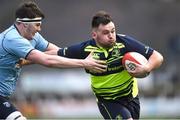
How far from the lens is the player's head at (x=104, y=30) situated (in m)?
10.4

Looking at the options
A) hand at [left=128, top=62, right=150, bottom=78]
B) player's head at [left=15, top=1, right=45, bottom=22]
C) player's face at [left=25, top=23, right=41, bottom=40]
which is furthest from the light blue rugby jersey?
hand at [left=128, top=62, right=150, bottom=78]

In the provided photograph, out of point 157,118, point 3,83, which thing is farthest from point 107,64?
point 157,118

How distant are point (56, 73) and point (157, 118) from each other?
4322mm

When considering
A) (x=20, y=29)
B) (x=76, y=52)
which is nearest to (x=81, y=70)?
(x=76, y=52)

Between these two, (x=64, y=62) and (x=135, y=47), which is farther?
(x=135, y=47)

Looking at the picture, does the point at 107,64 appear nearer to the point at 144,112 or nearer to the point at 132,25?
the point at 144,112

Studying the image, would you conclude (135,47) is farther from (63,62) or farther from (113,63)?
(63,62)

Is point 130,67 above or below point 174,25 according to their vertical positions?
above

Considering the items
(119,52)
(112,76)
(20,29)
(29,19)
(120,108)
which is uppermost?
(29,19)

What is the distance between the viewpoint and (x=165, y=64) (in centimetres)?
2484

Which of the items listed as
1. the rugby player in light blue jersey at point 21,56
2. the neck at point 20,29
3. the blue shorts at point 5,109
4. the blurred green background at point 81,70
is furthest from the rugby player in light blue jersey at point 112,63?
the blurred green background at point 81,70

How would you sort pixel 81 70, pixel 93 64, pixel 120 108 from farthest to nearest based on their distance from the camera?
pixel 81 70 → pixel 120 108 → pixel 93 64

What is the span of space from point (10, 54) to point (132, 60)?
5.12 ft

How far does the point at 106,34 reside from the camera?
10430mm
